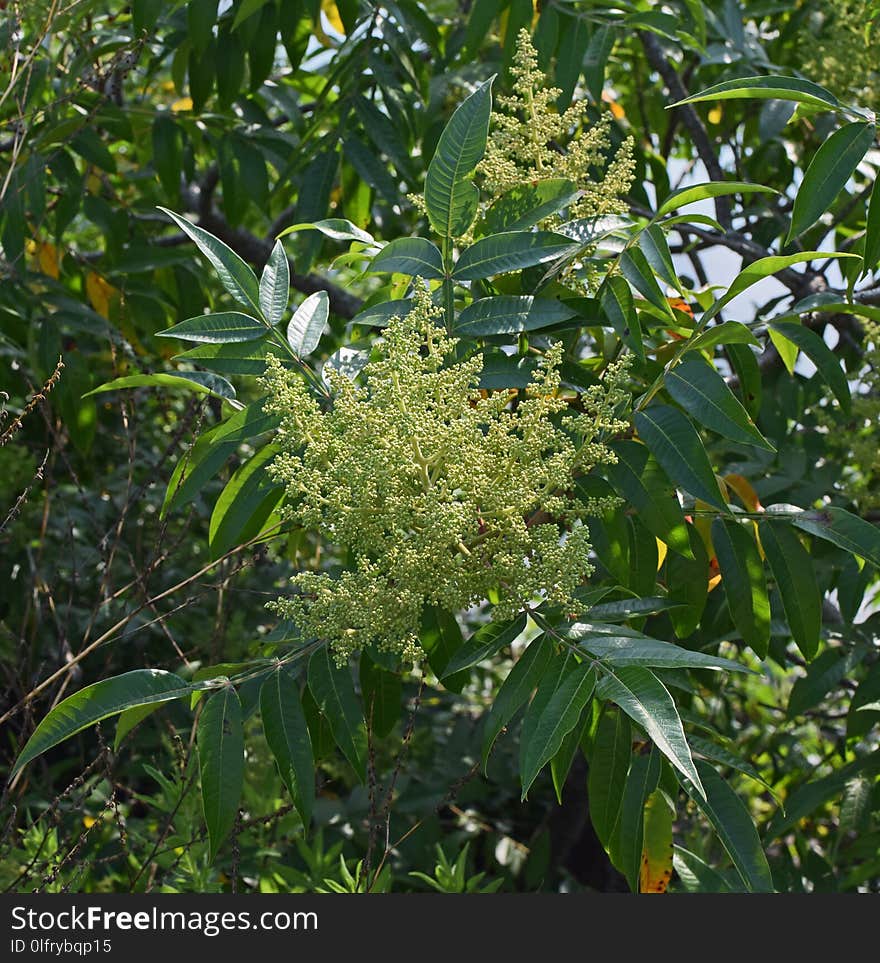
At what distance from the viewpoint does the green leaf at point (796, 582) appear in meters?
1.89

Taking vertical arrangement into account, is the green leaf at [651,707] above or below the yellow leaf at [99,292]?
above

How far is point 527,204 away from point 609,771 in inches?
35.4

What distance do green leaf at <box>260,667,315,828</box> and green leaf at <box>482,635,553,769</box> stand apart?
0.26m

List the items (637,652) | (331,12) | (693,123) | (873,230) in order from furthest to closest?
(331,12) → (693,123) → (873,230) → (637,652)

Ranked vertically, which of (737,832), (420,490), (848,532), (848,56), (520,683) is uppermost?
(848,56)

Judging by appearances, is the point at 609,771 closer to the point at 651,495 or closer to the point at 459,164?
the point at 651,495

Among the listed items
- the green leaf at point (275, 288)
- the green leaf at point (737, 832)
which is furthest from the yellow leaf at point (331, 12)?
the green leaf at point (737, 832)

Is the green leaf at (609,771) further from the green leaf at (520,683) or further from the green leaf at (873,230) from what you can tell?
the green leaf at (873,230)

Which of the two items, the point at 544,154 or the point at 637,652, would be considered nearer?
the point at 637,652

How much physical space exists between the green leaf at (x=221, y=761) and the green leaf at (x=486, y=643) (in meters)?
0.31

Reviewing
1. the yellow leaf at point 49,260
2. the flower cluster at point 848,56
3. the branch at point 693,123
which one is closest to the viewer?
the flower cluster at point 848,56

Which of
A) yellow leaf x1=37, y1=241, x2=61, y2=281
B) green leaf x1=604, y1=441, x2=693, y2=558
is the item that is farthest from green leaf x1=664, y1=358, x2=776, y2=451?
yellow leaf x1=37, y1=241, x2=61, y2=281

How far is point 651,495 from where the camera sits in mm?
1728

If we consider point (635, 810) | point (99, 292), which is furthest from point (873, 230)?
point (99, 292)
